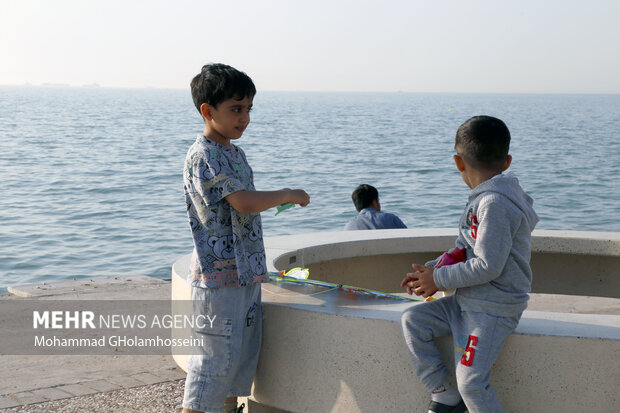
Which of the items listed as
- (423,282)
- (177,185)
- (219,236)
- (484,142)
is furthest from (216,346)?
(177,185)

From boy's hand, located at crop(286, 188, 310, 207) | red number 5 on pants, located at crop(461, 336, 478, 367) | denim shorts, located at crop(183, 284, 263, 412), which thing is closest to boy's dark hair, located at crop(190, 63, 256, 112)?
boy's hand, located at crop(286, 188, 310, 207)

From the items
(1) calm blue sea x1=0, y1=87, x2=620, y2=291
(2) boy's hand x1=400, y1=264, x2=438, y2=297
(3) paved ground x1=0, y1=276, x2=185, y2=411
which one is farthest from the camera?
(1) calm blue sea x1=0, y1=87, x2=620, y2=291

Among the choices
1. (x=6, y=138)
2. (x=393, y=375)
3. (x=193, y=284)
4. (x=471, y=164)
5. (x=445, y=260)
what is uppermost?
(x=471, y=164)

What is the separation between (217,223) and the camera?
3.59m

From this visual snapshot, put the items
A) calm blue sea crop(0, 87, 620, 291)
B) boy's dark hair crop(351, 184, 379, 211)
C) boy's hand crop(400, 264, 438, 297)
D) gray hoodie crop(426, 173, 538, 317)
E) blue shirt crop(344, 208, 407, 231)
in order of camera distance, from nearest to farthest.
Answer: gray hoodie crop(426, 173, 538, 317)
boy's hand crop(400, 264, 438, 297)
blue shirt crop(344, 208, 407, 231)
boy's dark hair crop(351, 184, 379, 211)
calm blue sea crop(0, 87, 620, 291)

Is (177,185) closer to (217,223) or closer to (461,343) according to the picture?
(217,223)

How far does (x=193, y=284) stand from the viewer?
3617mm

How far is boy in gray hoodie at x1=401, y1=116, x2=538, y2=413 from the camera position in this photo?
124 inches

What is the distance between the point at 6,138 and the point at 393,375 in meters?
45.0

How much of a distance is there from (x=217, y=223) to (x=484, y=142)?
1.17 meters

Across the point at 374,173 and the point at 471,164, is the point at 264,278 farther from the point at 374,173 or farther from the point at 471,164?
the point at 374,173

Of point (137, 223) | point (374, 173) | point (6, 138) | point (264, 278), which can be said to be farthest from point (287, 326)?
point (6, 138)

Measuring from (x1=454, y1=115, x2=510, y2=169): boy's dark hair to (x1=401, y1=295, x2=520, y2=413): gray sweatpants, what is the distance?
1.91 feet

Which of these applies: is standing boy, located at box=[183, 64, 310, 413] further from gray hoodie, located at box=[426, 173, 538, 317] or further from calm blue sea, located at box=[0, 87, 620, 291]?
calm blue sea, located at box=[0, 87, 620, 291]
